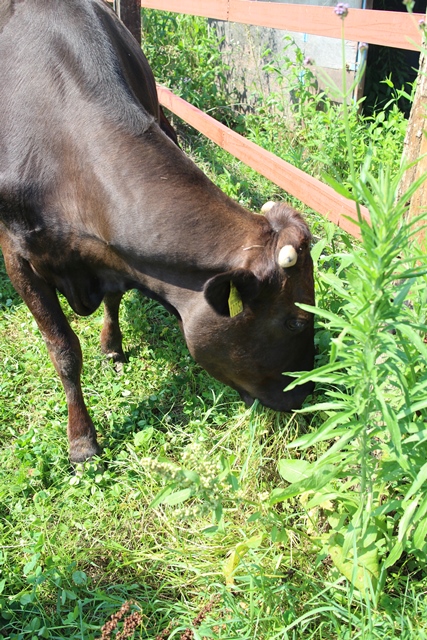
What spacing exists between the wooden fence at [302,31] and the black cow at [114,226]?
0.50 m

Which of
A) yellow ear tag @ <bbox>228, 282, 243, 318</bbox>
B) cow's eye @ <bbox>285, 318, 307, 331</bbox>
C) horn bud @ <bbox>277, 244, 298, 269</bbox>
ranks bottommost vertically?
cow's eye @ <bbox>285, 318, 307, 331</bbox>

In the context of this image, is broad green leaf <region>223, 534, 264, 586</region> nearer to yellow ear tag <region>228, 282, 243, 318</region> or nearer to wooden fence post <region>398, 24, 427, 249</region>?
yellow ear tag <region>228, 282, 243, 318</region>

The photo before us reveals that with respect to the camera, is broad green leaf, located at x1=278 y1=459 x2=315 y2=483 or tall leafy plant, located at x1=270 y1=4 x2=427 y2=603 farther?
broad green leaf, located at x1=278 y1=459 x2=315 y2=483

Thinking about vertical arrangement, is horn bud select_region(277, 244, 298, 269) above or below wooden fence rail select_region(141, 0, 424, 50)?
below

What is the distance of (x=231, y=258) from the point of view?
8.98ft

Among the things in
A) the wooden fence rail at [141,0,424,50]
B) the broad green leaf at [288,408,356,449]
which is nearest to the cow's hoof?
the broad green leaf at [288,408,356,449]

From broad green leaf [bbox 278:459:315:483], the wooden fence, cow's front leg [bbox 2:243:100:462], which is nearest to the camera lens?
broad green leaf [bbox 278:459:315:483]

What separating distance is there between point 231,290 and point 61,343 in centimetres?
115

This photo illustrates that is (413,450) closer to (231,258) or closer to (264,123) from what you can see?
(231,258)

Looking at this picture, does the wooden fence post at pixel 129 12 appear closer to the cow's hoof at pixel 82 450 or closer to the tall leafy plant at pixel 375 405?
the cow's hoof at pixel 82 450

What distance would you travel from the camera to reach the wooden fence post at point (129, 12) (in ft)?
16.9

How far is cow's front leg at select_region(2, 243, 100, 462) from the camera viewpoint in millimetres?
3318

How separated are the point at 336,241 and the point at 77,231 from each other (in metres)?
1.85

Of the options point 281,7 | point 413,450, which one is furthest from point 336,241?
point 413,450
